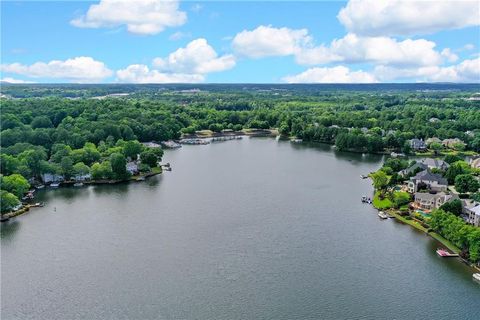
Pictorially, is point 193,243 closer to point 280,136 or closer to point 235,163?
point 235,163

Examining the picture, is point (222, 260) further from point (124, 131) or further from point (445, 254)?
point (124, 131)

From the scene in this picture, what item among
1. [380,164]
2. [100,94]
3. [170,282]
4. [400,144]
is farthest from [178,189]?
[100,94]

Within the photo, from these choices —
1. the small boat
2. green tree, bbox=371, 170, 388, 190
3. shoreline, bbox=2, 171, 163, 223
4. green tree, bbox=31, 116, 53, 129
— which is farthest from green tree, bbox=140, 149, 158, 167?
the small boat

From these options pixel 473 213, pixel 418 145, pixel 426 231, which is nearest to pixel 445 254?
pixel 426 231

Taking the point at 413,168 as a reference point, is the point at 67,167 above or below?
below

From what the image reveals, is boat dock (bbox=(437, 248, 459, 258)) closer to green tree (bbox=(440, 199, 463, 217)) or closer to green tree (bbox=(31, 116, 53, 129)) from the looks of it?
green tree (bbox=(440, 199, 463, 217))

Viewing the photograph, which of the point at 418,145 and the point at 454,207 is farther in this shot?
the point at 418,145

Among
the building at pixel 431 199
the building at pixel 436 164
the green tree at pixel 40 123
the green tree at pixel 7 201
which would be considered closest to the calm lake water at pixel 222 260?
the green tree at pixel 7 201
